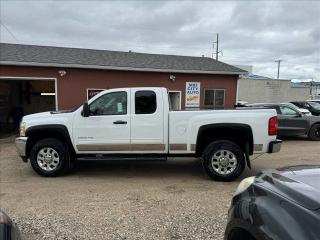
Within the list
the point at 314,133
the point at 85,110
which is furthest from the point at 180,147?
the point at 314,133

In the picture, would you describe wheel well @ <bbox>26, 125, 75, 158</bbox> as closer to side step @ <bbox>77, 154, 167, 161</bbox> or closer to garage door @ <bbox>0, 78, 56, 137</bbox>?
side step @ <bbox>77, 154, 167, 161</bbox>

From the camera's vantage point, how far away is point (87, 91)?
49.0 ft

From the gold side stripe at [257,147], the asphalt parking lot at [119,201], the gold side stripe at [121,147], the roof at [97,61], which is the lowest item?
the asphalt parking lot at [119,201]

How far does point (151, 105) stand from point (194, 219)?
319cm

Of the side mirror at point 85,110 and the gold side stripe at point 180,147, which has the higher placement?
the side mirror at point 85,110

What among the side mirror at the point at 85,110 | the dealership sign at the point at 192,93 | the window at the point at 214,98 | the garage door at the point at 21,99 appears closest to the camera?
the side mirror at the point at 85,110

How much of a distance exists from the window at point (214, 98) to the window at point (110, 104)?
9.84 meters

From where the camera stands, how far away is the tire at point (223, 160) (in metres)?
7.23

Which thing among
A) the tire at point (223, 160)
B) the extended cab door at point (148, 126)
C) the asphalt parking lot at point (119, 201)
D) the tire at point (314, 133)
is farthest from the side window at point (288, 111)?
the extended cab door at point (148, 126)

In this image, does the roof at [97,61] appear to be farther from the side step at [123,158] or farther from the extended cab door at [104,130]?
the side step at [123,158]

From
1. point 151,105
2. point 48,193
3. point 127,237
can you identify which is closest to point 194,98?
point 151,105

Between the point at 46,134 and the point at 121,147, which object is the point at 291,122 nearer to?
the point at 121,147

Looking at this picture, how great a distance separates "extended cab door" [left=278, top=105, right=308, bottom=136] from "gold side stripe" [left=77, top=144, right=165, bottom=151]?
815 cm

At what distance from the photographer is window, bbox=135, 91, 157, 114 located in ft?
24.8
